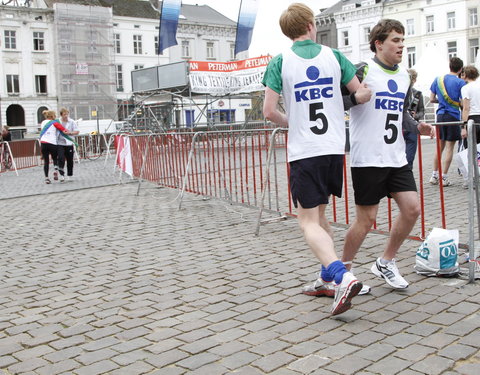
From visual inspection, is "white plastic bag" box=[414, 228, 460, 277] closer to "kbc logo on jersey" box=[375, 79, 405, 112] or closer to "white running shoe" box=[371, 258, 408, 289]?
"white running shoe" box=[371, 258, 408, 289]

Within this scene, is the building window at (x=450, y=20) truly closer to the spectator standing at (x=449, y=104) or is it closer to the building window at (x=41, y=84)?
the building window at (x=41, y=84)

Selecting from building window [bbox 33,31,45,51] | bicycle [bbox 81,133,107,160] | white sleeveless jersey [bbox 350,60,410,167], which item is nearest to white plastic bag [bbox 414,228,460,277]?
white sleeveless jersey [bbox 350,60,410,167]

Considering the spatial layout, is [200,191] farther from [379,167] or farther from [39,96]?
[39,96]

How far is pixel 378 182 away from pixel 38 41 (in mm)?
55815

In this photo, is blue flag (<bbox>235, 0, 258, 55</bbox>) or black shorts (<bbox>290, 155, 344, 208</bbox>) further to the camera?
blue flag (<bbox>235, 0, 258, 55</bbox>)

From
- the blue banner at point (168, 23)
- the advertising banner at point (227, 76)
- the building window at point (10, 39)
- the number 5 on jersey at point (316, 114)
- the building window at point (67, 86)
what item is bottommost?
the number 5 on jersey at point (316, 114)

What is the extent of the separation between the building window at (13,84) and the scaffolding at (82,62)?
3805 mm

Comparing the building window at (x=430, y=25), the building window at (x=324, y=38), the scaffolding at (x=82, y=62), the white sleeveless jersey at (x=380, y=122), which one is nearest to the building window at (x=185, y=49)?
the scaffolding at (x=82, y=62)

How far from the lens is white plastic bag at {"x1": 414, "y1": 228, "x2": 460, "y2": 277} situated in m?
4.46

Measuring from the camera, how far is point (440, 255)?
4.46 metres

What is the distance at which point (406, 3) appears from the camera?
2406 inches

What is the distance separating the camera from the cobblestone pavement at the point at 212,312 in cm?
312

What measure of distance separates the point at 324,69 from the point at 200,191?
6174 millimetres

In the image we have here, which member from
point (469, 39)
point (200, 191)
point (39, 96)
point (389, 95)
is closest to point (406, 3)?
point (469, 39)
